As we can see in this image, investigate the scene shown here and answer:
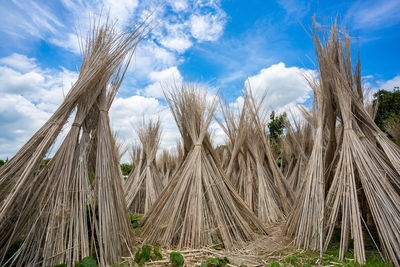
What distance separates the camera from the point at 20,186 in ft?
5.79

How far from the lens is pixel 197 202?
2879 mm

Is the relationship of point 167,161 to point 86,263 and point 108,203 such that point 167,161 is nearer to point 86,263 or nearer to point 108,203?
point 108,203

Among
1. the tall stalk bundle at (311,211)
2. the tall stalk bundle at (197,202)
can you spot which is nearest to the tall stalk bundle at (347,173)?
the tall stalk bundle at (311,211)

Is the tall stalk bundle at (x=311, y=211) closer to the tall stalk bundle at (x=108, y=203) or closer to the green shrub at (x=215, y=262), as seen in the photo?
the green shrub at (x=215, y=262)

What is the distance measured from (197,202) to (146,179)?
3433mm

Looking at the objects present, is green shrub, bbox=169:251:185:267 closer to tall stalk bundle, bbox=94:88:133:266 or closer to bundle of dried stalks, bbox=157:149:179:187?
tall stalk bundle, bbox=94:88:133:266

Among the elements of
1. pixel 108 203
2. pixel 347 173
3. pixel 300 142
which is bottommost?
pixel 108 203

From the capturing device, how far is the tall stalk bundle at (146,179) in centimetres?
586

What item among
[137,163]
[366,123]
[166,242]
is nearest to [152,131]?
[137,163]

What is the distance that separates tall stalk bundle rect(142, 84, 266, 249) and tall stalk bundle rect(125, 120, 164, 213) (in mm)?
2642

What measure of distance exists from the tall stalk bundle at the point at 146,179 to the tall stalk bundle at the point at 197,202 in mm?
2642

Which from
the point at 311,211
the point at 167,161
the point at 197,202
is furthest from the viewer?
A: the point at 167,161

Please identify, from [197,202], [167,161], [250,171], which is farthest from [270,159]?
[167,161]

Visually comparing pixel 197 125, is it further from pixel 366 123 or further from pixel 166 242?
pixel 366 123
